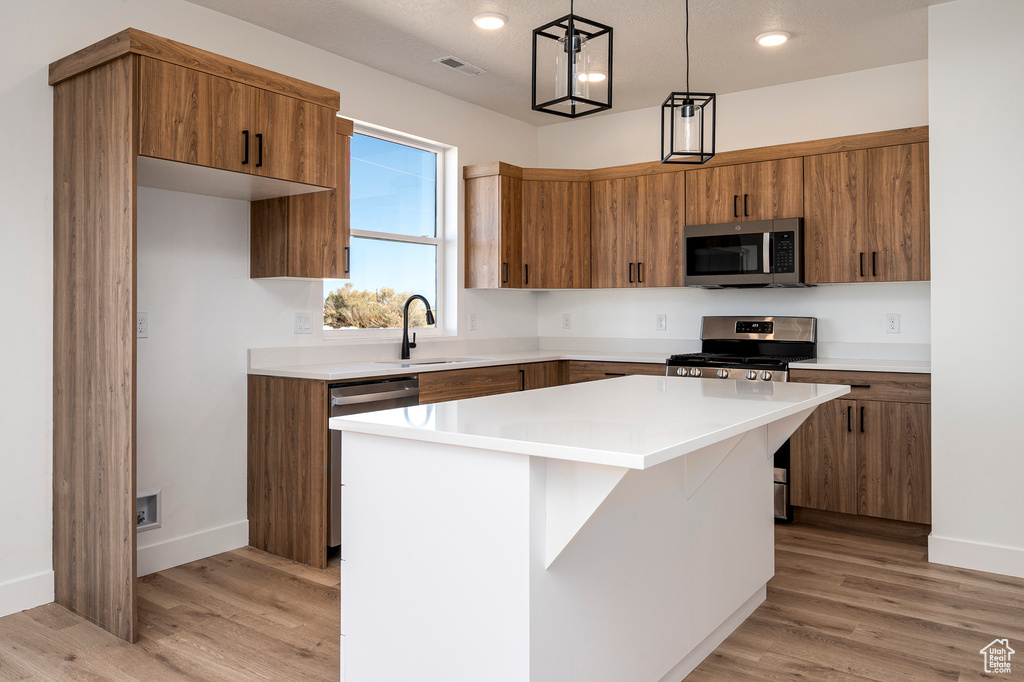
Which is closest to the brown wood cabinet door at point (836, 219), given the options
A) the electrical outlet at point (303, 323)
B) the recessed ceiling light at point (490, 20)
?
the recessed ceiling light at point (490, 20)

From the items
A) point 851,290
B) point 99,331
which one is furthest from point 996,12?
point 99,331

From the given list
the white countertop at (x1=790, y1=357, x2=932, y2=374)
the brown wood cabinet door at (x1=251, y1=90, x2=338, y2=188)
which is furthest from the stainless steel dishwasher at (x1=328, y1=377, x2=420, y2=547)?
the white countertop at (x1=790, y1=357, x2=932, y2=374)

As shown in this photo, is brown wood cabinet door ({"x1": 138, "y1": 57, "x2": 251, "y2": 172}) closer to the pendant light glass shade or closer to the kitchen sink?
the kitchen sink

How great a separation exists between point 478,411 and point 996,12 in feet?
10.0

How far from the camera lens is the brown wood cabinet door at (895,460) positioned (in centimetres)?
351

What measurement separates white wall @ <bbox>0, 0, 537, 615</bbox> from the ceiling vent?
382mm

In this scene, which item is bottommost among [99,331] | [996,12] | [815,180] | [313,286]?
[99,331]

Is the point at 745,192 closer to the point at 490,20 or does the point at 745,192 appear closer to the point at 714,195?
the point at 714,195

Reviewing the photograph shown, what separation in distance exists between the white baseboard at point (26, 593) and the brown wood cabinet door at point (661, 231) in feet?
11.6

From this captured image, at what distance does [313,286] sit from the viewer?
3.83m

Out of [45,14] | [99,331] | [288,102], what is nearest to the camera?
[99,331]

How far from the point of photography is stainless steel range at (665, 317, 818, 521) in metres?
3.93

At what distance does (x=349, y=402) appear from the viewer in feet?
10.7

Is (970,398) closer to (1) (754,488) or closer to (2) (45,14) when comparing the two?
(1) (754,488)
